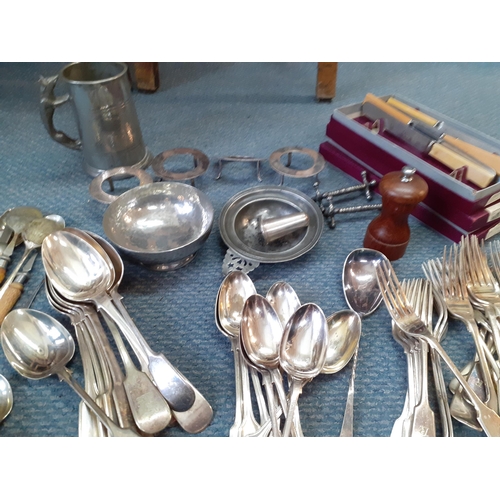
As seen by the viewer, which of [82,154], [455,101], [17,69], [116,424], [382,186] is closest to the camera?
[116,424]

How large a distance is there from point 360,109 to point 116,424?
59 cm

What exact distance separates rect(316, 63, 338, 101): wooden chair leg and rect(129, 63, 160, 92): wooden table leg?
38 centimetres

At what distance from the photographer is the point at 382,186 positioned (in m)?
0.45

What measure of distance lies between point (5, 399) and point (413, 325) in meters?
0.40

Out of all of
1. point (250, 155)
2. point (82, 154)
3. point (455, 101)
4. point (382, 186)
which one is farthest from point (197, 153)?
point (455, 101)

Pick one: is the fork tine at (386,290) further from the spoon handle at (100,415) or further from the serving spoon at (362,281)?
the spoon handle at (100,415)

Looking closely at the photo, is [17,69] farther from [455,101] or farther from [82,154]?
[455,101]

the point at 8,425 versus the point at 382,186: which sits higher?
the point at 382,186

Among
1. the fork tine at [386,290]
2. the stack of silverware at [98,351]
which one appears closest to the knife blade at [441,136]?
the fork tine at [386,290]

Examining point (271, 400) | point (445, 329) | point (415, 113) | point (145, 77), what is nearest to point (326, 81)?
point (415, 113)

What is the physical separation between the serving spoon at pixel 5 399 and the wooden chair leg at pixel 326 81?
812 millimetres

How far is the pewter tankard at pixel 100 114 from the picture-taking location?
1.88ft

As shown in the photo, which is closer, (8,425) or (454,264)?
(8,425)

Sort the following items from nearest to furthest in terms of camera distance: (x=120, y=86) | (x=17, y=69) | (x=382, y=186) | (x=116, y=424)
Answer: (x=116, y=424), (x=382, y=186), (x=120, y=86), (x=17, y=69)
